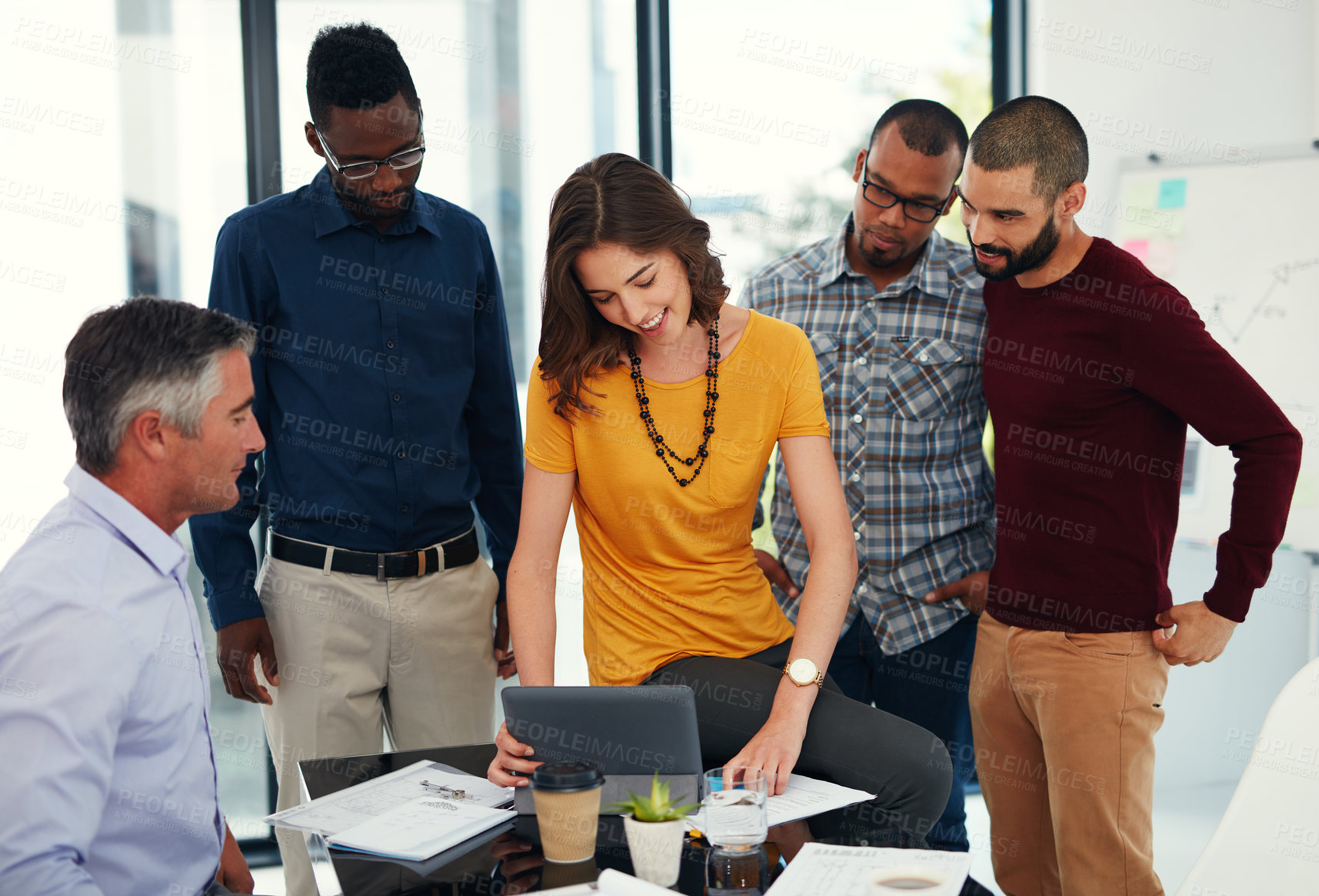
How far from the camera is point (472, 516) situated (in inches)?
93.7

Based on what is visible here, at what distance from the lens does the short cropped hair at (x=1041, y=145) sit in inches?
76.9

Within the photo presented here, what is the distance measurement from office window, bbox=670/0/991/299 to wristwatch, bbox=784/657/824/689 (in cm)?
222

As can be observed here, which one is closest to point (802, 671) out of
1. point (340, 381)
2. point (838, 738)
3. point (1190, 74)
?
point (838, 738)

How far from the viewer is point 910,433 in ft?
7.49

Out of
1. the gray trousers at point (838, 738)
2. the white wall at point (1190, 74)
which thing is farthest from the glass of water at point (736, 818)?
the white wall at point (1190, 74)

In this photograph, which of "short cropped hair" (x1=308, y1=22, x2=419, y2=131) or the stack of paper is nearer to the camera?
the stack of paper

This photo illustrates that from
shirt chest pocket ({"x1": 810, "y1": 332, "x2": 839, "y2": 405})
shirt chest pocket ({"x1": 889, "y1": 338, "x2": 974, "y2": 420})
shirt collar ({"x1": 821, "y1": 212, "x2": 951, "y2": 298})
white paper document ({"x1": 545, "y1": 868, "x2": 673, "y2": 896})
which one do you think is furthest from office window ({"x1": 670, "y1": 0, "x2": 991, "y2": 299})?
white paper document ({"x1": 545, "y1": 868, "x2": 673, "y2": 896})

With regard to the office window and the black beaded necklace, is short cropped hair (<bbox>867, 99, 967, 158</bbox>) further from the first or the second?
the office window

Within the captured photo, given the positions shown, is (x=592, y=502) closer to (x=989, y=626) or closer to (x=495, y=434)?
(x=495, y=434)

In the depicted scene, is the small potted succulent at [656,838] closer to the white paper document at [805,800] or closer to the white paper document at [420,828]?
the white paper document at [805,800]

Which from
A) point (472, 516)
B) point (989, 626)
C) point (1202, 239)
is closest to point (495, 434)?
point (472, 516)

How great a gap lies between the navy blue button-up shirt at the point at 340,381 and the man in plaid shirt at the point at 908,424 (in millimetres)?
785

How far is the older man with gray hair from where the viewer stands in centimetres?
116

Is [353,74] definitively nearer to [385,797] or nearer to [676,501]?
[676,501]
